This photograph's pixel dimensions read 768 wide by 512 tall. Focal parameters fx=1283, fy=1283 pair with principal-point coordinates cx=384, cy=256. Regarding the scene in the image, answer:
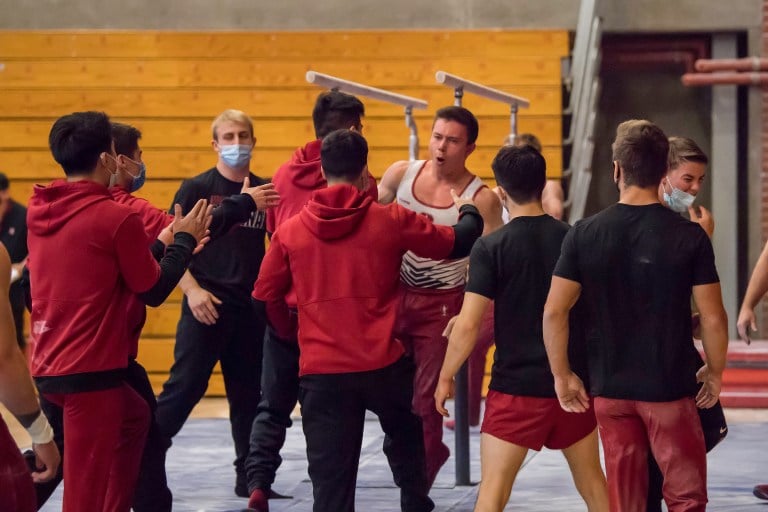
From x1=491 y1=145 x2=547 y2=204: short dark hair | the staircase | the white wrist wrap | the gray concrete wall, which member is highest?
the gray concrete wall

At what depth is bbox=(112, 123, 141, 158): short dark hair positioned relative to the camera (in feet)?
13.4

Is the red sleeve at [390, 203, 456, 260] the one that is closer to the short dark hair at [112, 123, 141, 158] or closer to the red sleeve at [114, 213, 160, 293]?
the red sleeve at [114, 213, 160, 293]

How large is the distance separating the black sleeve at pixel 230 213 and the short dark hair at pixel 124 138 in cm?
35

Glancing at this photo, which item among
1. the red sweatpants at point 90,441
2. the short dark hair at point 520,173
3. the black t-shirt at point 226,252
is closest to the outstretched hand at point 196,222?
the red sweatpants at point 90,441

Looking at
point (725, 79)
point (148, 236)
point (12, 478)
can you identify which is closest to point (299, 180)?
point (148, 236)

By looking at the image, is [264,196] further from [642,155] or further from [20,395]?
[20,395]

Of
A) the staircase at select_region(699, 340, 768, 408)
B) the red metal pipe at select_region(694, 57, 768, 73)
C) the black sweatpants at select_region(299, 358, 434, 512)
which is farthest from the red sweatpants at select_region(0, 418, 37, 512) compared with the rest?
the red metal pipe at select_region(694, 57, 768, 73)

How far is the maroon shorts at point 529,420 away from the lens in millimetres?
3588

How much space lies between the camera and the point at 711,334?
3.27 meters

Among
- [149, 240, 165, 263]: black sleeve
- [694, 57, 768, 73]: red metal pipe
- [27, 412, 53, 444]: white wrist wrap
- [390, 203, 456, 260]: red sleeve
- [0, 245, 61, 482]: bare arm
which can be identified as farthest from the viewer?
[694, 57, 768, 73]: red metal pipe

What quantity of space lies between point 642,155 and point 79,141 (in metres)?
1.53

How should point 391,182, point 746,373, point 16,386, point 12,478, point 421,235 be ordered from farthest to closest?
point 746,373 < point 391,182 < point 421,235 < point 16,386 < point 12,478

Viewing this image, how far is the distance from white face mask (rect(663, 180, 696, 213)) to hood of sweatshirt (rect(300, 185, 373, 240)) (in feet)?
3.30

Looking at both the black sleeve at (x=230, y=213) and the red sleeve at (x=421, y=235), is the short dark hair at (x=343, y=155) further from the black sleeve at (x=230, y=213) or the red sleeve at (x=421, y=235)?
the black sleeve at (x=230, y=213)
